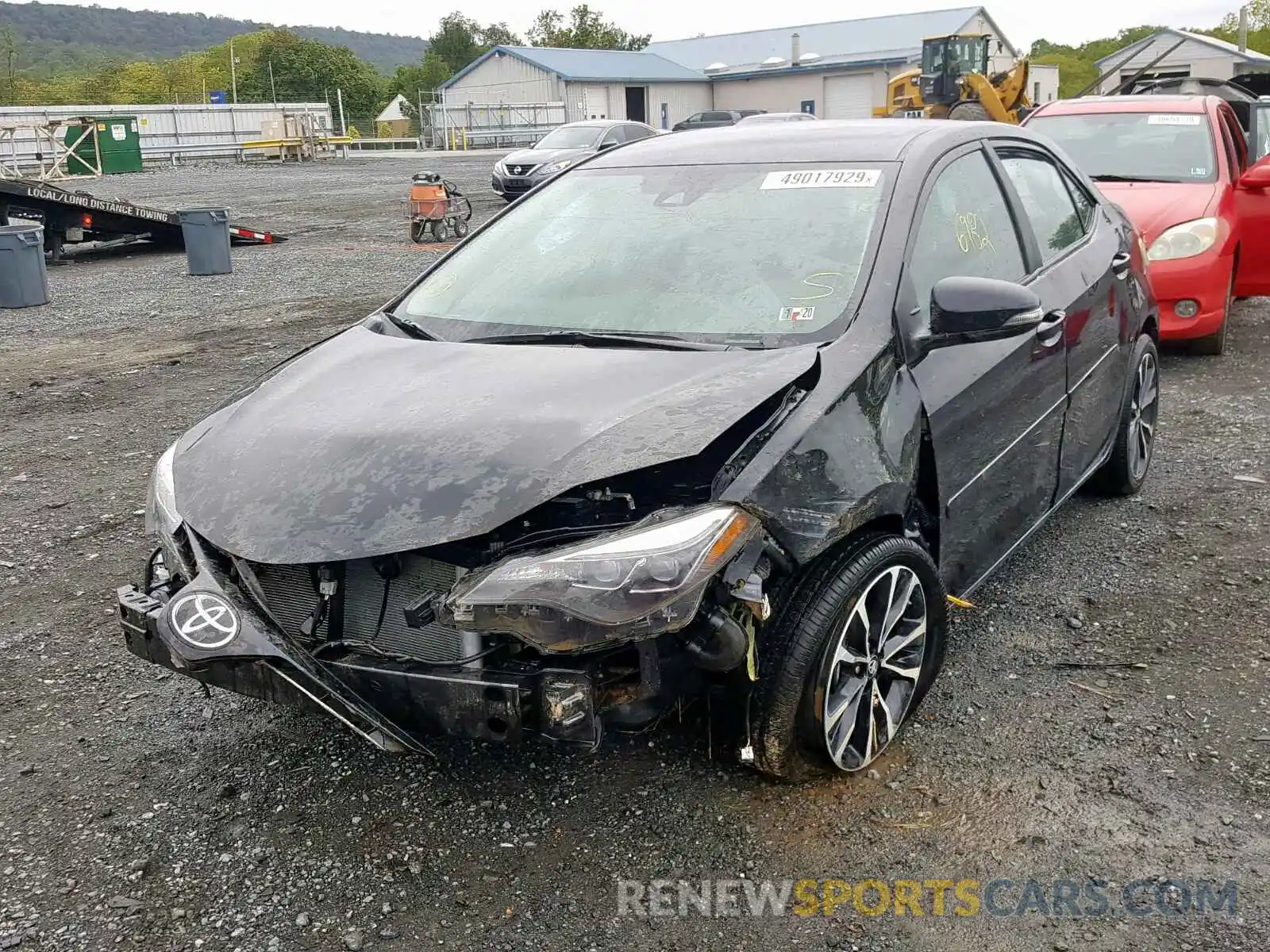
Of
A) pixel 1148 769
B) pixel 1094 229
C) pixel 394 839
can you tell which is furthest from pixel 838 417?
pixel 1094 229

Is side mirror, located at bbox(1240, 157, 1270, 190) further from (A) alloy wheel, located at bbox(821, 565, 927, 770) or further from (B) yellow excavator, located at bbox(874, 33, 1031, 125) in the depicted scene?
(B) yellow excavator, located at bbox(874, 33, 1031, 125)

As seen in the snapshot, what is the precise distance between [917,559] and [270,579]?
5.50ft

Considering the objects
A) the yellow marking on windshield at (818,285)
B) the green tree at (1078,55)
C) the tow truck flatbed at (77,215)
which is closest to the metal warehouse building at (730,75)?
the green tree at (1078,55)

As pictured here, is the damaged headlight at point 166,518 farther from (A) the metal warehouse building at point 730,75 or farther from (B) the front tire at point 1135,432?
(A) the metal warehouse building at point 730,75

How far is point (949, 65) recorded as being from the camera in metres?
23.5

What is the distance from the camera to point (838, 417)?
9.59 feet

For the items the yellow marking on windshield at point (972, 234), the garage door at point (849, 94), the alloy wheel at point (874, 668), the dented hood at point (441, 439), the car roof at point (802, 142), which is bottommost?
the alloy wheel at point (874, 668)

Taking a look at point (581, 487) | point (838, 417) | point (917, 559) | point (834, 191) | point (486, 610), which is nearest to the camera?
point (486, 610)

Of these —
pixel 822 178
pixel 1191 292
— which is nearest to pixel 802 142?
pixel 822 178

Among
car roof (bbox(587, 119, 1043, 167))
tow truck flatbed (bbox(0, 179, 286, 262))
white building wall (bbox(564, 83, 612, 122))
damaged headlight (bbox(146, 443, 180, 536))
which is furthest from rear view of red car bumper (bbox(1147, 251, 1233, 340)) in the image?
white building wall (bbox(564, 83, 612, 122))

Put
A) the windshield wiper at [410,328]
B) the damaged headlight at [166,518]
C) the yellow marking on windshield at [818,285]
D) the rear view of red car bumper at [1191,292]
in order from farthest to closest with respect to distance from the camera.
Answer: the rear view of red car bumper at [1191,292]
the windshield wiper at [410,328]
the yellow marking on windshield at [818,285]
the damaged headlight at [166,518]

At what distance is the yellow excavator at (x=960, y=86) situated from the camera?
20922mm

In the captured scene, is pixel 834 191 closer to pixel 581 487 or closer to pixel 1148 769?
pixel 581 487

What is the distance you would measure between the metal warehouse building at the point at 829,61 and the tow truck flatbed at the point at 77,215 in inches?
1677
